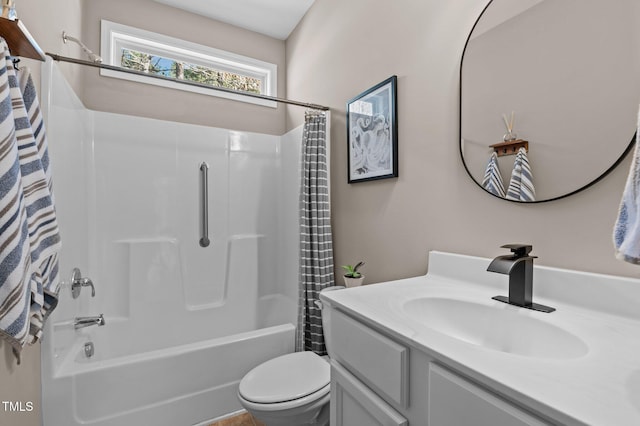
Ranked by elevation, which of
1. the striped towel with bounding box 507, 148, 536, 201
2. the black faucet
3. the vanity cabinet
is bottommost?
the vanity cabinet

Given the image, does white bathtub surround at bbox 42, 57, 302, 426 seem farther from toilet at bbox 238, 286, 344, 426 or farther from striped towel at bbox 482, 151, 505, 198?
striped towel at bbox 482, 151, 505, 198

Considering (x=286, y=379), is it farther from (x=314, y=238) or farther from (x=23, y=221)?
(x=23, y=221)

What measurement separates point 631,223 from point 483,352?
0.34 metres

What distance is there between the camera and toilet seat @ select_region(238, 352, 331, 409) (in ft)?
4.01

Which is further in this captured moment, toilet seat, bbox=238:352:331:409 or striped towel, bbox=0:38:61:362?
toilet seat, bbox=238:352:331:409

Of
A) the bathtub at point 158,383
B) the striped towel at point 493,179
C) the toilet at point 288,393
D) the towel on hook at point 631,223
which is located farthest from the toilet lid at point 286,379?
the towel on hook at point 631,223

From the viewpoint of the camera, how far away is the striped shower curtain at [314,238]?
1.90 meters

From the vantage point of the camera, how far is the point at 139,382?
147cm

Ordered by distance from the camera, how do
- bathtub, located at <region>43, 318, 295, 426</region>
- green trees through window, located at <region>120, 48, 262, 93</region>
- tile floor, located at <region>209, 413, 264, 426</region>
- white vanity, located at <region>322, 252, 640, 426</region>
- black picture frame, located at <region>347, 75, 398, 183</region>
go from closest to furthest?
white vanity, located at <region>322, 252, 640, 426</region>
bathtub, located at <region>43, 318, 295, 426</region>
black picture frame, located at <region>347, 75, 398, 183</region>
tile floor, located at <region>209, 413, 264, 426</region>
green trees through window, located at <region>120, 48, 262, 93</region>

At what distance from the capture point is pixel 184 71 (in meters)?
2.55

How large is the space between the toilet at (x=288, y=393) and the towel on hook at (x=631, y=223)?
109 cm

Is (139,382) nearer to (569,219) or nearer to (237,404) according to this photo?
(237,404)

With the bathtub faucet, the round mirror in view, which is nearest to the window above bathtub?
the bathtub faucet

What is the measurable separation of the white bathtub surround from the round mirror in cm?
141
